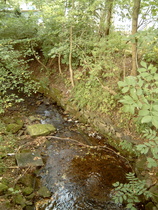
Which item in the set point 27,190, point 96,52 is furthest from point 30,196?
point 96,52

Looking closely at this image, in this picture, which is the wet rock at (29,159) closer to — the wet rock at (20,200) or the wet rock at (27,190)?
the wet rock at (27,190)

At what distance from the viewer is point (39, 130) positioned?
6270 mm

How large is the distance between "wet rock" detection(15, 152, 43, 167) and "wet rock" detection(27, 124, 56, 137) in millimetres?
1111

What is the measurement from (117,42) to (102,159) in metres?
4.04

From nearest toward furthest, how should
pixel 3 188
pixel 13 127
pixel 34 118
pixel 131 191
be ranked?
pixel 131 191 → pixel 3 188 → pixel 13 127 → pixel 34 118

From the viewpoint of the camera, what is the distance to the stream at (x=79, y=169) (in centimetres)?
378

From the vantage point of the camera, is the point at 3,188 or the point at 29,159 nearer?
the point at 3,188

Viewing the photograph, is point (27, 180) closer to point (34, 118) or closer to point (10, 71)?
point (10, 71)

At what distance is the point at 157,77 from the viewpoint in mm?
1654

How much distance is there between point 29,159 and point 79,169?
148cm

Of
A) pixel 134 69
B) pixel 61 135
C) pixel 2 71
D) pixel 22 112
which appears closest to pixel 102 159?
pixel 61 135

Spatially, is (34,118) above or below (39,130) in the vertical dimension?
above

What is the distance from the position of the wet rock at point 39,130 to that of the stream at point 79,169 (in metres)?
0.22

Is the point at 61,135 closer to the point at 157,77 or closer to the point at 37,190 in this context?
the point at 37,190
